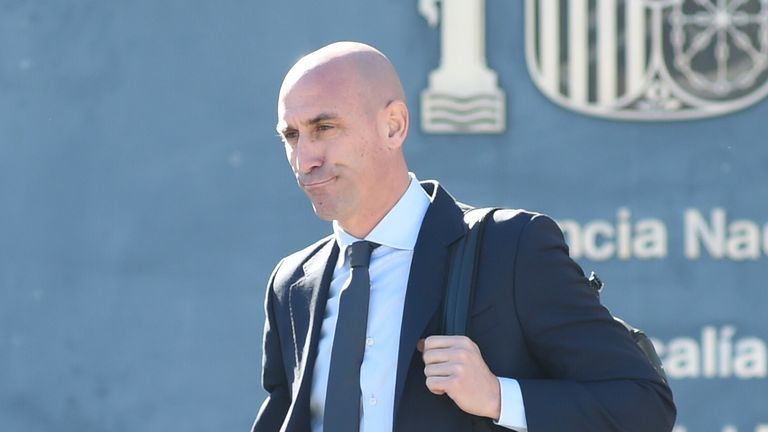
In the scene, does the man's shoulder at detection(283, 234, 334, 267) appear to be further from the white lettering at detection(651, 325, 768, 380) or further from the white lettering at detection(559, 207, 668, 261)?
the white lettering at detection(651, 325, 768, 380)

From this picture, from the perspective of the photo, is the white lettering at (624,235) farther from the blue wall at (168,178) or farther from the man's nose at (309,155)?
the man's nose at (309,155)

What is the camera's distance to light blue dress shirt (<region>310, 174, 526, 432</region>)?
2.34 metres

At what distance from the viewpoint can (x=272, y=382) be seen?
2623mm

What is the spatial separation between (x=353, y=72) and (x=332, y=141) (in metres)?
0.14

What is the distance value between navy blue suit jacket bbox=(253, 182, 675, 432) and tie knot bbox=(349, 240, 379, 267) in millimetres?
116

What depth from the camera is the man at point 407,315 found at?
A: 2258mm

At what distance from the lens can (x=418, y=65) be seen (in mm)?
5031


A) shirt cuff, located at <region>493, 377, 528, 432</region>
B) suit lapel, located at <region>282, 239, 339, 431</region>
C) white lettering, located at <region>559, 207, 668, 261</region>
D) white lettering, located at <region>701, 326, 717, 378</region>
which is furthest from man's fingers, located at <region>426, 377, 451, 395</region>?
white lettering, located at <region>701, 326, 717, 378</region>

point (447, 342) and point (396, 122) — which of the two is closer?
point (447, 342)

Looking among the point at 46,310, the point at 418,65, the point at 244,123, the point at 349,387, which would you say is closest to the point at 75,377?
the point at 46,310

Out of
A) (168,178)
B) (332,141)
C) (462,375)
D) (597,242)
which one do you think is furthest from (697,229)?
(462,375)

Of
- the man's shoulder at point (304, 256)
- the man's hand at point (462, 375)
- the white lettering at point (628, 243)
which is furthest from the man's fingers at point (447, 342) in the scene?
the white lettering at point (628, 243)

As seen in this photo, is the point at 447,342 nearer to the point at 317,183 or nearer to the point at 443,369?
the point at 443,369

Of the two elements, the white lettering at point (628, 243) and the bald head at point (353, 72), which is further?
the white lettering at point (628, 243)
